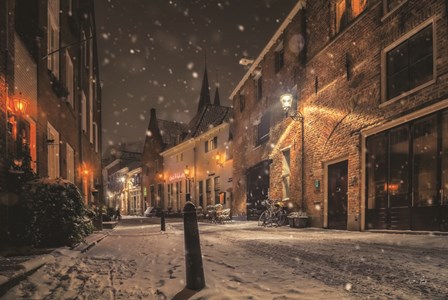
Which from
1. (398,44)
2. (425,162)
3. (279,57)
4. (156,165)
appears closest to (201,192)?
(156,165)

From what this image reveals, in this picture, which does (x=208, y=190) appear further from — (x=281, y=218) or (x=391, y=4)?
(x=391, y=4)

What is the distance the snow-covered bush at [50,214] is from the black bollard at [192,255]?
11.4 feet

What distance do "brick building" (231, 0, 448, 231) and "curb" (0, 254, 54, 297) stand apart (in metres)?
7.78

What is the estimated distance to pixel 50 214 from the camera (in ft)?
19.4

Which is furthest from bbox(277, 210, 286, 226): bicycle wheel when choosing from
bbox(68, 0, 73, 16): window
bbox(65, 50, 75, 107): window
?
bbox(68, 0, 73, 16): window

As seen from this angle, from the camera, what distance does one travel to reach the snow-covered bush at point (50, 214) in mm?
5688

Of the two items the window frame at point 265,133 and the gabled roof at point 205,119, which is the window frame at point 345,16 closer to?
the window frame at point 265,133

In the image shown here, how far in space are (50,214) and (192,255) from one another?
12.1ft

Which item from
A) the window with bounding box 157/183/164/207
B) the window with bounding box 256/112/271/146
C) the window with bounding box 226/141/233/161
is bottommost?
the window with bounding box 157/183/164/207

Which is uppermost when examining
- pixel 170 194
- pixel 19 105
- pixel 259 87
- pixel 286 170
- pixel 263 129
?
pixel 259 87

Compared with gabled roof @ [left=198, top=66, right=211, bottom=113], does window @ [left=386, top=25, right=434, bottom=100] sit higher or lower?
lower

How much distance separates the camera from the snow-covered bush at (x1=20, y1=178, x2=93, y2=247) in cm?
569

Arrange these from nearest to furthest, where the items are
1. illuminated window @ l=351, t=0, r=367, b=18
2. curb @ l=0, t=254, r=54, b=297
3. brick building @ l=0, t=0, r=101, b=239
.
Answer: curb @ l=0, t=254, r=54, b=297
brick building @ l=0, t=0, r=101, b=239
illuminated window @ l=351, t=0, r=367, b=18

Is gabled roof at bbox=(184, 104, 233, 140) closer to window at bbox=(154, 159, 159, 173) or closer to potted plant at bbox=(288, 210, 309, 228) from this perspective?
window at bbox=(154, 159, 159, 173)
